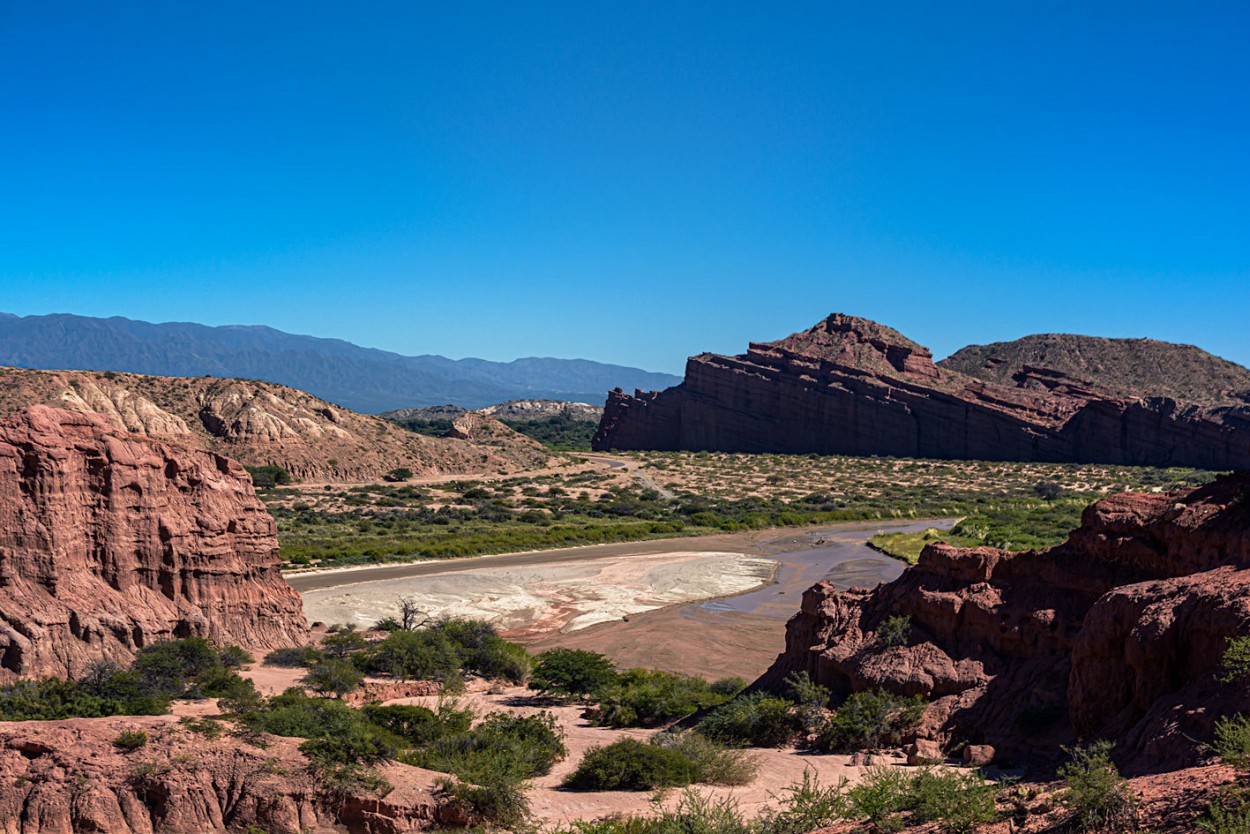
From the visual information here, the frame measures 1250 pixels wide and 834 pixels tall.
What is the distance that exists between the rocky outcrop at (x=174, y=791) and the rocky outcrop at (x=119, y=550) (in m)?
8.13

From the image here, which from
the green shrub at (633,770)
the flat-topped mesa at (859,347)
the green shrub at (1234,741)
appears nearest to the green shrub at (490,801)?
the green shrub at (633,770)

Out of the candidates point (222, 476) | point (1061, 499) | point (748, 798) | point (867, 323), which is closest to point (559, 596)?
point (222, 476)

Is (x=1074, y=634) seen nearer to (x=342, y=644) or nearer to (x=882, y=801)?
(x=882, y=801)

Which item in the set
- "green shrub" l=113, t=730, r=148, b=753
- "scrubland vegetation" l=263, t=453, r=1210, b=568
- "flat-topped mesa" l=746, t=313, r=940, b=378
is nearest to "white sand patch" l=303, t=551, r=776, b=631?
"scrubland vegetation" l=263, t=453, r=1210, b=568

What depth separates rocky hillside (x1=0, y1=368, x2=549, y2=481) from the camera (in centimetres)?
7781

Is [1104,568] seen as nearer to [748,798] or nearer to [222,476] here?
[748,798]

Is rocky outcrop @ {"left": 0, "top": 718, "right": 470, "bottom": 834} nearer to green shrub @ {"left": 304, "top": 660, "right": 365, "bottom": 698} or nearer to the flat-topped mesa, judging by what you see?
green shrub @ {"left": 304, "top": 660, "right": 365, "bottom": 698}

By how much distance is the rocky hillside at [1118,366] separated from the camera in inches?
5384

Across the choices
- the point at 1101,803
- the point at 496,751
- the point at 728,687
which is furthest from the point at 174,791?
the point at 728,687

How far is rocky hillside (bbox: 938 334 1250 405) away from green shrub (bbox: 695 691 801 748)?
125680 millimetres

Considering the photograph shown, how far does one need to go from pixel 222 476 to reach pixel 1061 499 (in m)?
70.1

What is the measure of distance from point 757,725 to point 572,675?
7.98m

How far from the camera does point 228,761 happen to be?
1357 centimetres

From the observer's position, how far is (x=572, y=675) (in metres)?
26.0
